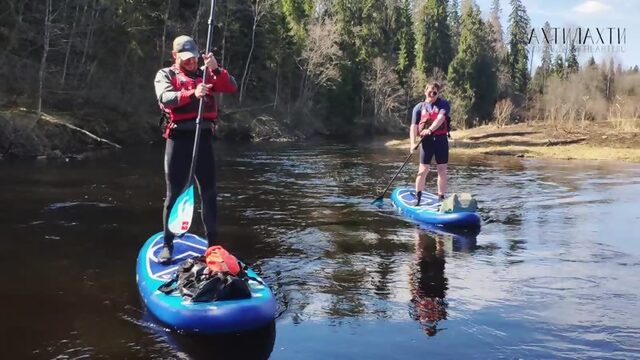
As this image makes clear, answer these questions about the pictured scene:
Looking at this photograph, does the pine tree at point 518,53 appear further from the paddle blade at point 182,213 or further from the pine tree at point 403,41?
the paddle blade at point 182,213

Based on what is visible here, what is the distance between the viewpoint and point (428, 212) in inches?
371

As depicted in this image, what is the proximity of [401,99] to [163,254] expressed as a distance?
205ft

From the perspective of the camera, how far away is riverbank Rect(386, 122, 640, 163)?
82.4 feet

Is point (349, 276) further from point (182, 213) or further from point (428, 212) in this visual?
point (428, 212)

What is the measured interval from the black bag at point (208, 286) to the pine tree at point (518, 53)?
A: 81.5 m

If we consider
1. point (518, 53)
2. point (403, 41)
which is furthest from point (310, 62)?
point (518, 53)

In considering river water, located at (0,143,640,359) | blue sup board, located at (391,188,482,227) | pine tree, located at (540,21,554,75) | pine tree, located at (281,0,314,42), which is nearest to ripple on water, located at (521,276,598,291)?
river water, located at (0,143,640,359)

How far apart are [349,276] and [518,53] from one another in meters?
83.2

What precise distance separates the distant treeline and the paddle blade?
24.5m

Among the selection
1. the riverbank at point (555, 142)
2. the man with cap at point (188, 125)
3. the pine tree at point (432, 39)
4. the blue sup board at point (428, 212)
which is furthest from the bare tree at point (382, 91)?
the man with cap at point (188, 125)

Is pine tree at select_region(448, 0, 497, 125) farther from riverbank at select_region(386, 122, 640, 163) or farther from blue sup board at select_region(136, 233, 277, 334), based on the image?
blue sup board at select_region(136, 233, 277, 334)

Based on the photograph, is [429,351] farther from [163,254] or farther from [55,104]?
Result: [55,104]

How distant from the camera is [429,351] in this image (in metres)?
4.32

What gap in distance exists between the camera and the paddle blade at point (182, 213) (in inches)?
223
